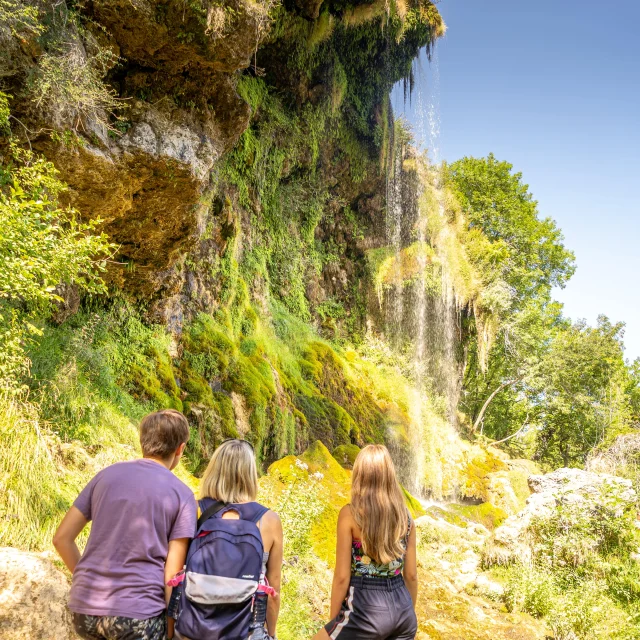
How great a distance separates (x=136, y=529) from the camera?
2082mm

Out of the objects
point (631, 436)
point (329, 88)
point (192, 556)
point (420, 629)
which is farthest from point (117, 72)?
point (631, 436)

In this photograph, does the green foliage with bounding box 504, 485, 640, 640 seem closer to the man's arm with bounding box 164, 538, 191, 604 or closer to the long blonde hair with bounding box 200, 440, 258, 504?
the long blonde hair with bounding box 200, 440, 258, 504

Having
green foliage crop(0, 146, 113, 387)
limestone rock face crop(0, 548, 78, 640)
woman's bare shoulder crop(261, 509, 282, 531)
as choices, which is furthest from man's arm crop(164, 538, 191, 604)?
green foliage crop(0, 146, 113, 387)

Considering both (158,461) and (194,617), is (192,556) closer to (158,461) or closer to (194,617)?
(194,617)

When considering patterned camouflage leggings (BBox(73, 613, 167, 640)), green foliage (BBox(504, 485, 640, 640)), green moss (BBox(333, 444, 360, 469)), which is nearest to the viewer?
patterned camouflage leggings (BBox(73, 613, 167, 640))

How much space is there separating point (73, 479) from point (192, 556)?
254cm

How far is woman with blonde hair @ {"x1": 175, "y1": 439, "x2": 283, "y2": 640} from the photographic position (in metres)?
2.01

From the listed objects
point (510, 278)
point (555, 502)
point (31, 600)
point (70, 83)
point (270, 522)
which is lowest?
point (31, 600)

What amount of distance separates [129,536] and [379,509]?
1152mm

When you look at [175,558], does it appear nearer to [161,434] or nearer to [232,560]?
[232,560]

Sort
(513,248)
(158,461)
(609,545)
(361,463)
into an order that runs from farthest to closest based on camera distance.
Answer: (513,248) → (609,545) → (361,463) → (158,461)

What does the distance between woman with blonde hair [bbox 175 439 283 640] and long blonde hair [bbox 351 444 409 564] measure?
0.46 meters

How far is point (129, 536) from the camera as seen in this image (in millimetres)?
2070

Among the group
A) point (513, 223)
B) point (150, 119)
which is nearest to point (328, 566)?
point (150, 119)
